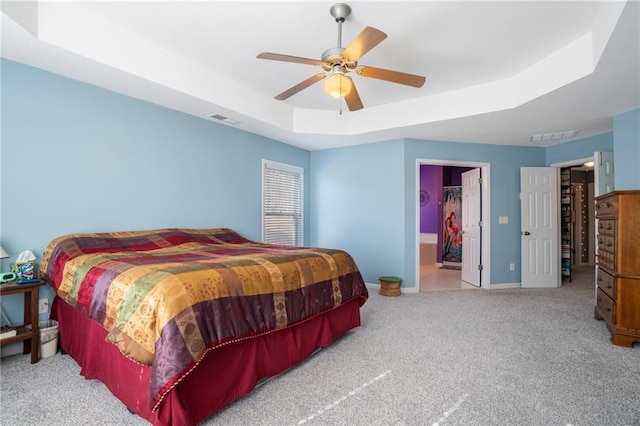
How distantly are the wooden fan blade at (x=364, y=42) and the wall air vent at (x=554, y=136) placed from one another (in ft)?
12.5

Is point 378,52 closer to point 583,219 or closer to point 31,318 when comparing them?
point 31,318

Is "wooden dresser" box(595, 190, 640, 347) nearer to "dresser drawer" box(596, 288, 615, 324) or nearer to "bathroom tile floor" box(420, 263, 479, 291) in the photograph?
"dresser drawer" box(596, 288, 615, 324)

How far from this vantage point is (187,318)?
1.53m

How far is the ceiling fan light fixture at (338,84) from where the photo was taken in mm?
2238

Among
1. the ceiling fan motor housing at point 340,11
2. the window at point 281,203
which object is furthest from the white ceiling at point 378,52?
the window at point 281,203

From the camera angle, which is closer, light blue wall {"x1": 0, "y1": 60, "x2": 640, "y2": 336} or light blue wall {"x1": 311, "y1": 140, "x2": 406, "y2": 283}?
light blue wall {"x1": 0, "y1": 60, "x2": 640, "y2": 336}

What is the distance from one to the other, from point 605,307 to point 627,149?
1.87 m

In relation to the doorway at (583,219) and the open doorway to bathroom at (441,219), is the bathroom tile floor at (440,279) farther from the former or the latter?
the doorway at (583,219)

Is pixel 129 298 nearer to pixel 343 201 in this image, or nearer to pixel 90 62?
pixel 90 62

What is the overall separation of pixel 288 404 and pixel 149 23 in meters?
3.01

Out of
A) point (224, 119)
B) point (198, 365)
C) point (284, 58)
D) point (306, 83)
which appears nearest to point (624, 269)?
point (306, 83)

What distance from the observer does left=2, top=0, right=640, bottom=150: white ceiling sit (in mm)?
2281

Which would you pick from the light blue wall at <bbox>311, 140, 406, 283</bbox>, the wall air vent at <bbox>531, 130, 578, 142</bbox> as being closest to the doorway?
the wall air vent at <bbox>531, 130, 578, 142</bbox>

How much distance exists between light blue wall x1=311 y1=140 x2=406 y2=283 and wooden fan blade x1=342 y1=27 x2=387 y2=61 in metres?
2.92
